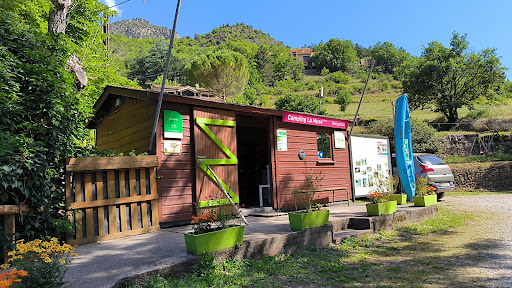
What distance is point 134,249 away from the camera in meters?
4.73

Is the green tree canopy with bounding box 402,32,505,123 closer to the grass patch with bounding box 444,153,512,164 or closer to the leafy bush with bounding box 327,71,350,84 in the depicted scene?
the grass patch with bounding box 444,153,512,164

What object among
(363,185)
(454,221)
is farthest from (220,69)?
(454,221)

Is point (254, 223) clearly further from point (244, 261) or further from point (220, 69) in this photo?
point (220, 69)

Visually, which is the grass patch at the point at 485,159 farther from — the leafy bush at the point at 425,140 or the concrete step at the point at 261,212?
the concrete step at the point at 261,212

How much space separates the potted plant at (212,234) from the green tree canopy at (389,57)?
113 metres

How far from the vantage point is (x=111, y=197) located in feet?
18.5

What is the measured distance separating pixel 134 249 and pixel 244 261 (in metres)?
1.60

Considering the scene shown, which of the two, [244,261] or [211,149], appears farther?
[211,149]

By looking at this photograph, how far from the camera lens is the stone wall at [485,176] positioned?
16.4 m

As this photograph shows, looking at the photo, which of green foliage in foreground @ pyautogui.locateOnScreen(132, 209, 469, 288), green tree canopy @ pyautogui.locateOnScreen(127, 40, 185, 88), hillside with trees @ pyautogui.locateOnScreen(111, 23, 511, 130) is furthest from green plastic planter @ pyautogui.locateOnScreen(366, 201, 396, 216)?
green tree canopy @ pyautogui.locateOnScreen(127, 40, 185, 88)

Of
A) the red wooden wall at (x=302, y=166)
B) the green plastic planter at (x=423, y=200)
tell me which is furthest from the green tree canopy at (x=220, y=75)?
the green plastic planter at (x=423, y=200)

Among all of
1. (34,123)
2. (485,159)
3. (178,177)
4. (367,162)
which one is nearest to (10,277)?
(34,123)

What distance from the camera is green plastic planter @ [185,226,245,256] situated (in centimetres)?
405

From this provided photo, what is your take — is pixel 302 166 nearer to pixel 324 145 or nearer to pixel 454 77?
pixel 324 145
